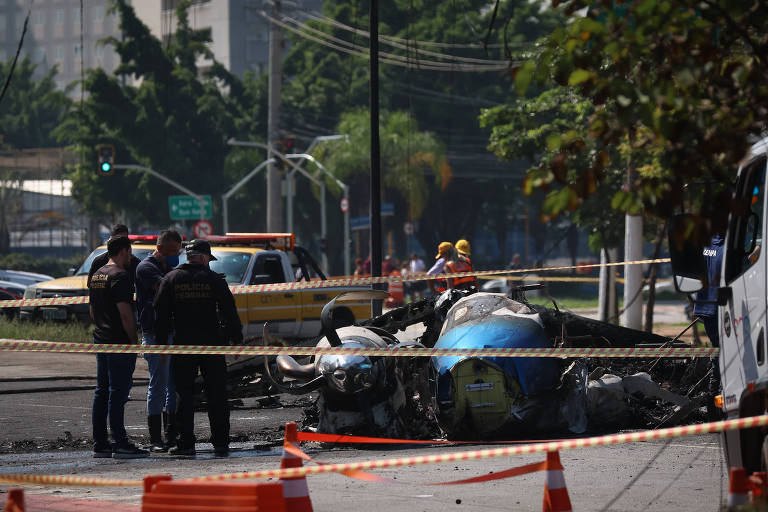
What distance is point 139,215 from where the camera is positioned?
59.2 m

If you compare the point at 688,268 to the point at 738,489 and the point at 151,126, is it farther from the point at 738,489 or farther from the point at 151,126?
the point at 151,126

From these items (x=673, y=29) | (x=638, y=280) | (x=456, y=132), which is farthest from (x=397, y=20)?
(x=673, y=29)

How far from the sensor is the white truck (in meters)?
6.22

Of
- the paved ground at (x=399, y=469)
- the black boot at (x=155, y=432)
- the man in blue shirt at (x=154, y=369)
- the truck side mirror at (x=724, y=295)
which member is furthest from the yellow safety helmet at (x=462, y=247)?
the truck side mirror at (x=724, y=295)

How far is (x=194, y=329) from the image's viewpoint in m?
9.96

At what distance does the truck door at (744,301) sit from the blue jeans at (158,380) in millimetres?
5188

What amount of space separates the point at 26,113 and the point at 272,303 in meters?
75.4

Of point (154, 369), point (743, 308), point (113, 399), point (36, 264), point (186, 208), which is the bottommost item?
point (36, 264)

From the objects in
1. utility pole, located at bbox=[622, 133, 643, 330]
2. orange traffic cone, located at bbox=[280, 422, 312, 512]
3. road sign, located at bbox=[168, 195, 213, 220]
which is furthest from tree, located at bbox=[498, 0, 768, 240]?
road sign, located at bbox=[168, 195, 213, 220]

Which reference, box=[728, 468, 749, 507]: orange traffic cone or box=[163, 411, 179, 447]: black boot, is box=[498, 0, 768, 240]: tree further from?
box=[163, 411, 179, 447]: black boot

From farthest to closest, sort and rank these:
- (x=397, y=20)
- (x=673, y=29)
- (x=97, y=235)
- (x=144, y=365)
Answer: (x=97, y=235)
(x=397, y=20)
(x=144, y=365)
(x=673, y=29)

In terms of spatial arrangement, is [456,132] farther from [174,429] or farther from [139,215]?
[174,429]

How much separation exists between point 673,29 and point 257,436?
23.8 ft

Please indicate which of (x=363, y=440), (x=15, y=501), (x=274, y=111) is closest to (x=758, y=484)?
(x=15, y=501)
